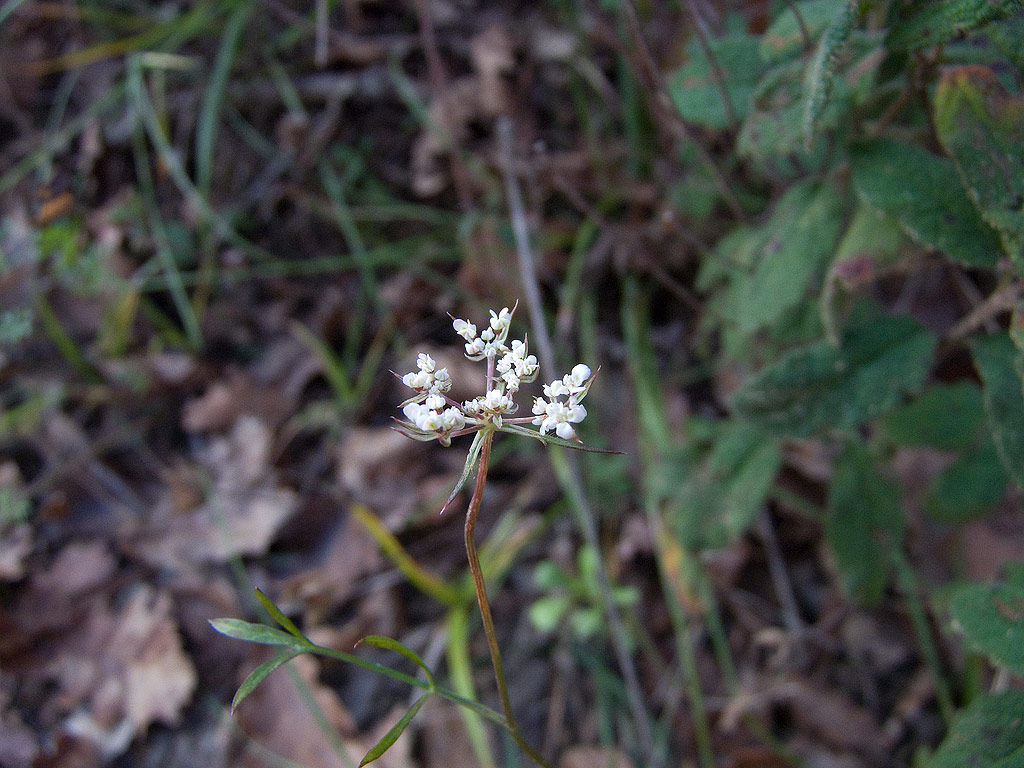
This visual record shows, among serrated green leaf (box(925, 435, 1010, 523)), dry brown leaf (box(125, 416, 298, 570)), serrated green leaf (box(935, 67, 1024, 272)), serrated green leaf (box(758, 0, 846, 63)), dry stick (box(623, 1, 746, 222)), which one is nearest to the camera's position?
serrated green leaf (box(935, 67, 1024, 272))

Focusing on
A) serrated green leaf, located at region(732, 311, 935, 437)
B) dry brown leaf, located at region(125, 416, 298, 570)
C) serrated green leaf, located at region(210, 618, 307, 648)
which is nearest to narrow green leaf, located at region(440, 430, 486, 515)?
serrated green leaf, located at region(210, 618, 307, 648)

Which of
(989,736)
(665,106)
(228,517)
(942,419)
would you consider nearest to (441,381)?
(989,736)

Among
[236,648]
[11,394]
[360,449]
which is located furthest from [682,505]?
[11,394]

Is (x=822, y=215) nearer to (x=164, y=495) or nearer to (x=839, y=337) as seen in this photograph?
(x=839, y=337)

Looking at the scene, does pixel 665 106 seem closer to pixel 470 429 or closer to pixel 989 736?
pixel 470 429

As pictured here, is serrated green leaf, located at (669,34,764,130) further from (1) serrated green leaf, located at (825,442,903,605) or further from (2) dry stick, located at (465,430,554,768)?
(2) dry stick, located at (465,430,554,768)

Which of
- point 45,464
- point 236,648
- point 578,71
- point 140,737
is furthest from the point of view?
point 578,71
